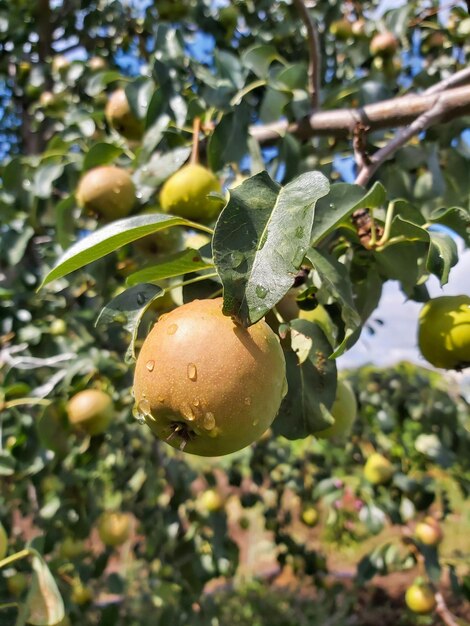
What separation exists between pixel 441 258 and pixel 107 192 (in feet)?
2.46

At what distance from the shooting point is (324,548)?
504 centimetres

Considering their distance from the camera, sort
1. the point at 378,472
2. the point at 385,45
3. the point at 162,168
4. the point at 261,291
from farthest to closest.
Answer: the point at 378,472 < the point at 385,45 < the point at 162,168 < the point at 261,291

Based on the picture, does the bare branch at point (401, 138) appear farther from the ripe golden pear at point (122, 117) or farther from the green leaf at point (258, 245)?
the ripe golden pear at point (122, 117)

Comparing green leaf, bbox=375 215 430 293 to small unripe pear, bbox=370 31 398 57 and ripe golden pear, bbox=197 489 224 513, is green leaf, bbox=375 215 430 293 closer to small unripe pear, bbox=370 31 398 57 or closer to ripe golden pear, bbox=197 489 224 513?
small unripe pear, bbox=370 31 398 57

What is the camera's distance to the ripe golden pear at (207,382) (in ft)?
1.59

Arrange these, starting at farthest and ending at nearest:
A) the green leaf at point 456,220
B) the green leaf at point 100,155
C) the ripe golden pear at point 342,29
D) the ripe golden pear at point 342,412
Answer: the ripe golden pear at point 342,29
the green leaf at point 100,155
the ripe golden pear at point 342,412
the green leaf at point 456,220

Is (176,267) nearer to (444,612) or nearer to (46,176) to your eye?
(46,176)

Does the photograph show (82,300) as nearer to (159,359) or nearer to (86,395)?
(86,395)

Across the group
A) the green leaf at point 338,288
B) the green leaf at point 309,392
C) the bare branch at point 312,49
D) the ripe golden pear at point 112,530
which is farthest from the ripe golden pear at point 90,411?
the ripe golden pear at point 112,530

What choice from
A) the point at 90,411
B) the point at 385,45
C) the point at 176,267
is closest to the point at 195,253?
the point at 176,267

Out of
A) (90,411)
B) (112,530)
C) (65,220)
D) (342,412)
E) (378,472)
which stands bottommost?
(112,530)

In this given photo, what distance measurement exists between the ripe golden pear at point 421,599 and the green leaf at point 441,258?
6.43 feet

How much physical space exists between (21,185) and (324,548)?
15.0 ft

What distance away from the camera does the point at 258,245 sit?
0.48m
